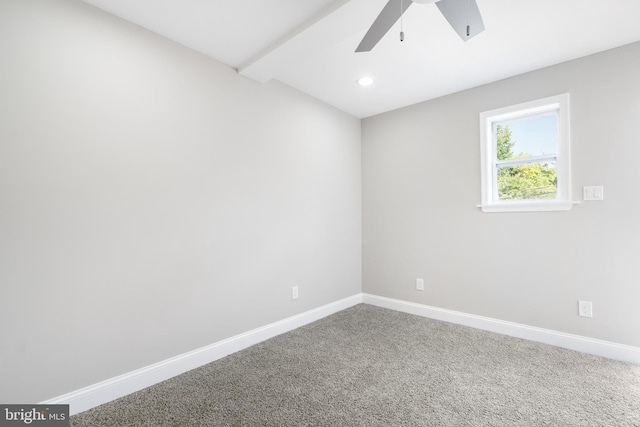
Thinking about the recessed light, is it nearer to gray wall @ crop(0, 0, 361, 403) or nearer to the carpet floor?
gray wall @ crop(0, 0, 361, 403)

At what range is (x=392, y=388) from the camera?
1.89 meters

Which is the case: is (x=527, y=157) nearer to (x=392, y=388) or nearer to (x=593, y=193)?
(x=593, y=193)

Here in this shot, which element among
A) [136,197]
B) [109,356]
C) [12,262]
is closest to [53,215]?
[12,262]

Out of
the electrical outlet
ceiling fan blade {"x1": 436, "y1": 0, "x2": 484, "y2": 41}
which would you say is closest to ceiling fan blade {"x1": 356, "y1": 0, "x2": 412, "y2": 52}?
ceiling fan blade {"x1": 436, "y1": 0, "x2": 484, "y2": 41}

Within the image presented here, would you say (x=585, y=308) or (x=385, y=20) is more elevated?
(x=385, y=20)

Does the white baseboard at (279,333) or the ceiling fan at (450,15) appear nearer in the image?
the ceiling fan at (450,15)

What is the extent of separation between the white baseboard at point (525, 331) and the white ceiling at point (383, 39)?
7.59 feet

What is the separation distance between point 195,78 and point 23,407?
Answer: 2.24 m

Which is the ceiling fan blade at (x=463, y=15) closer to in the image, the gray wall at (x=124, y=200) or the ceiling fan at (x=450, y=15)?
the ceiling fan at (x=450, y=15)

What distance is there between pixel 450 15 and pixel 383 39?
2.62 ft

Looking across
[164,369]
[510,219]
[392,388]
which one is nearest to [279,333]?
[164,369]

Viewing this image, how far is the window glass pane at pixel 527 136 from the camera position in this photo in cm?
264

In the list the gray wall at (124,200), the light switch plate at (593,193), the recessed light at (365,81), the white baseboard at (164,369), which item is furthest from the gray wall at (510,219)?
the white baseboard at (164,369)

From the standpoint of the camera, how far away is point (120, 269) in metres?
1.85
